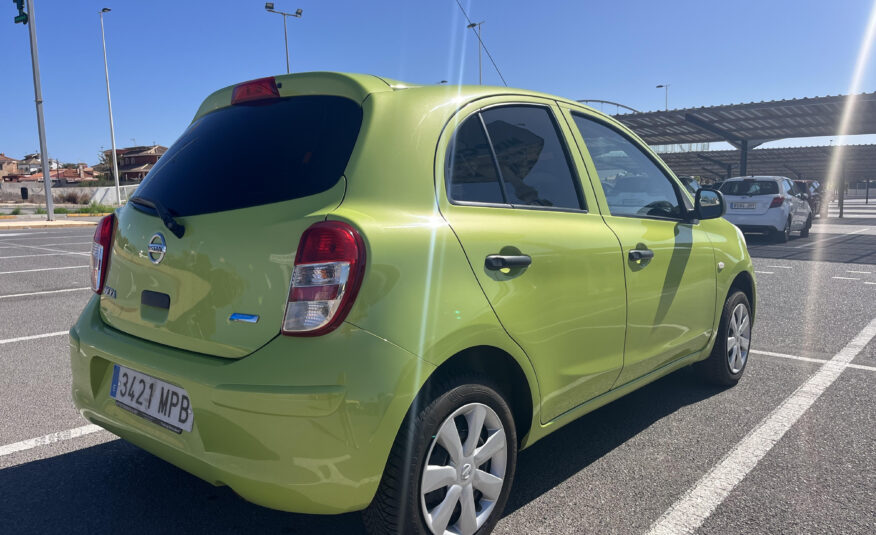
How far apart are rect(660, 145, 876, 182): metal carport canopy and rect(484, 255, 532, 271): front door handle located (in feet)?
128

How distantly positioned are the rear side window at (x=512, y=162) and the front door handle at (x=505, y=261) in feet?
0.75

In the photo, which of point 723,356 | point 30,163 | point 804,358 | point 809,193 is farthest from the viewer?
point 30,163

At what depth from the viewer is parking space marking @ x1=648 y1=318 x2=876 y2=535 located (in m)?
2.49

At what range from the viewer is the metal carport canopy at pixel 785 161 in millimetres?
40094

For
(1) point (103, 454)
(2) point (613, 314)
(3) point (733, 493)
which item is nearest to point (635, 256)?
(2) point (613, 314)

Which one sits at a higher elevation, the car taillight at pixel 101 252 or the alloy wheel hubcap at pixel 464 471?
the car taillight at pixel 101 252

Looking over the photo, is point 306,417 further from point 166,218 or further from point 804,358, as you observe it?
point 804,358

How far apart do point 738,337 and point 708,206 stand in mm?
1022

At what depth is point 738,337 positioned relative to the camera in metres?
4.14

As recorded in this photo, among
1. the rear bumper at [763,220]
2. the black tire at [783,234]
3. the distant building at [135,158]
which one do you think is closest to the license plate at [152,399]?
the rear bumper at [763,220]

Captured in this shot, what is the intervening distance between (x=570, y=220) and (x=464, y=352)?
82 centimetres

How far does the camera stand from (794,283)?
8703 mm

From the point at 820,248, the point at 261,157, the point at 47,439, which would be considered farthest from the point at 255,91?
the point at 820,248

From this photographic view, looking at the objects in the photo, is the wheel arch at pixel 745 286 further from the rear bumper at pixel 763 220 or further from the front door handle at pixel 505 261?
the rear bumper at pixel 763 220
